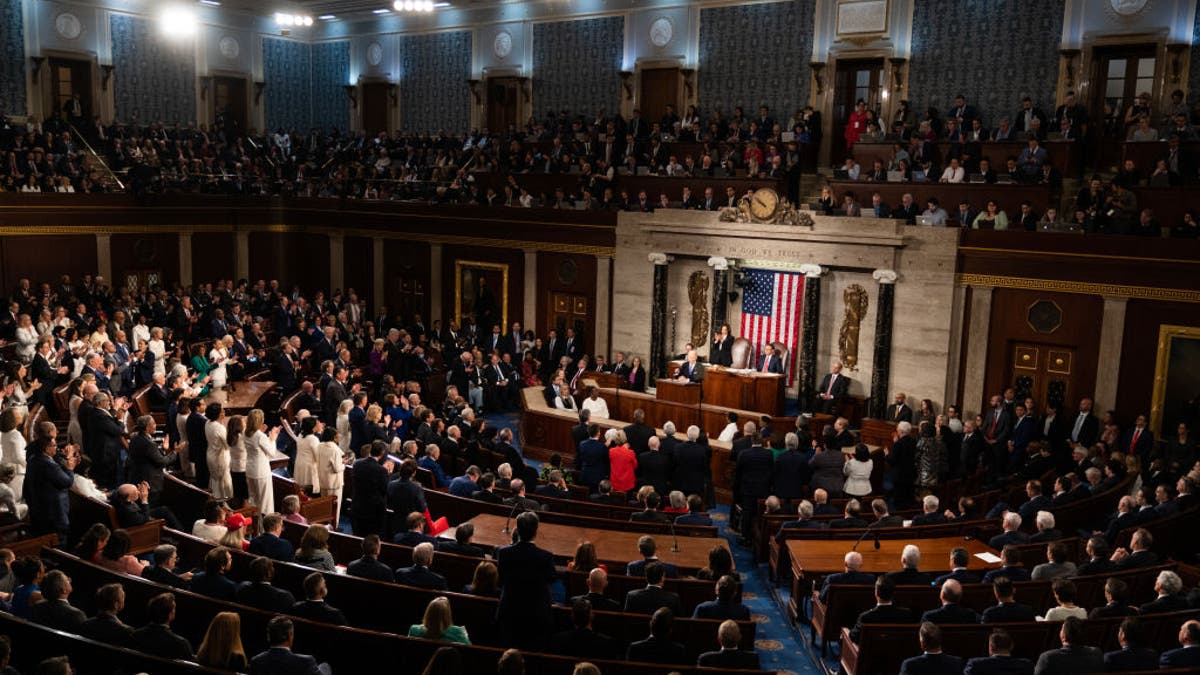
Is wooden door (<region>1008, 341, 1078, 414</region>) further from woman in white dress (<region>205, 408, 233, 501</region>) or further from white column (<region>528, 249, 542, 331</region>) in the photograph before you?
woman in white dress (<region>205, 408, 233, 501</region>)

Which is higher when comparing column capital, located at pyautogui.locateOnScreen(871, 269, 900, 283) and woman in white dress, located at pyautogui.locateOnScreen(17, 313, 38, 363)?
column capital, located at pyautogui.locateOnScreen(871, 269, 900, 283)

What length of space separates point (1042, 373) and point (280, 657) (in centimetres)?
1405

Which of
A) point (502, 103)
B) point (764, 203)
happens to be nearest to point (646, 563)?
point (764, 203)

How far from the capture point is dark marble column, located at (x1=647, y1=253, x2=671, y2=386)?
19.6 meters

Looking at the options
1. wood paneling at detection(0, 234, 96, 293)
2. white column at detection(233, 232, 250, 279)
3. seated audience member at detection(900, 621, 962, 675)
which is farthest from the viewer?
white column at detection(233, 232, 250, 279)

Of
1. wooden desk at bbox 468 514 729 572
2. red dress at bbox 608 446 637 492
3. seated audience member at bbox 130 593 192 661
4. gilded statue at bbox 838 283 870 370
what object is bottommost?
red dress at bbox 608 446 637 492

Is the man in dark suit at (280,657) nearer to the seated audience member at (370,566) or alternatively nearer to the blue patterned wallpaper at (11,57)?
the seated audience member at (370,566)

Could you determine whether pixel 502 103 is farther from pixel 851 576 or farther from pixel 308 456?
pixel 851 576

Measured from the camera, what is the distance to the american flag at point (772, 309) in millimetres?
18406

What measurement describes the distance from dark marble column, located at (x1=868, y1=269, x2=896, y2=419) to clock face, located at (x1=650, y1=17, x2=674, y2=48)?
9757mm

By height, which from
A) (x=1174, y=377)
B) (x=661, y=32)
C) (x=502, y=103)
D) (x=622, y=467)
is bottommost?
(x=622, y=467)

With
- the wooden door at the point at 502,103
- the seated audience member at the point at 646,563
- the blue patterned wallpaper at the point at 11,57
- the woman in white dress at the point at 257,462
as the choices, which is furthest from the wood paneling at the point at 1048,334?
the blue patterned wallpaper at the point at 11,57

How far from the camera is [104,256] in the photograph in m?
22.5

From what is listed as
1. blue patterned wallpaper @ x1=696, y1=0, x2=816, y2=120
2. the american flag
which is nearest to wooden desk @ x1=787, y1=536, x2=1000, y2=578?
the american flag
